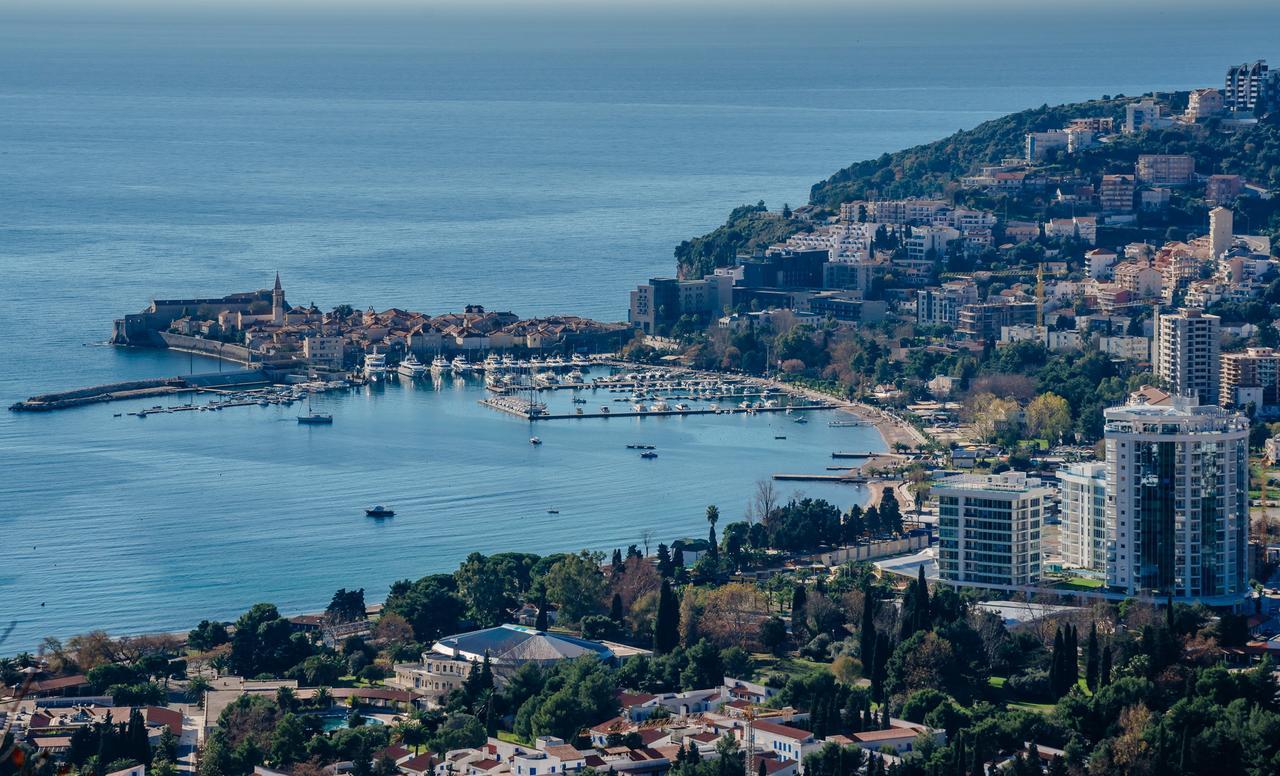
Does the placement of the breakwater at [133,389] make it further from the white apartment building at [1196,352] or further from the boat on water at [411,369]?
the white apartment building at [1196,352]

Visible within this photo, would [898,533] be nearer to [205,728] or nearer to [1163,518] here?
[1163,518]

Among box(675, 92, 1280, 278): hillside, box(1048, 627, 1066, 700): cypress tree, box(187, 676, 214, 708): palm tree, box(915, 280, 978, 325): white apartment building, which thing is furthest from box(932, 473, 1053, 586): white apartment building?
box(675, 92, 1280, 278): hillside

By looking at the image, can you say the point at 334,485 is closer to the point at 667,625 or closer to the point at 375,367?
the point at 375,367

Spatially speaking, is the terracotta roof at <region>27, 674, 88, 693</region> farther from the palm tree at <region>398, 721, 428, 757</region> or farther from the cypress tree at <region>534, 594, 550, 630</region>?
the cypress tree at <region>534, 594, 550, 630</region>

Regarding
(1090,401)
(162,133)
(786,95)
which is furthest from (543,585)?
(786,95)

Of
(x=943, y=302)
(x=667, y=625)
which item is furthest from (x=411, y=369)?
(x=667, y=625)

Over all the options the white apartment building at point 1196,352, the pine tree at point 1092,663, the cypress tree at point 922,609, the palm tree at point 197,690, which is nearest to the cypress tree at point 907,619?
the cypress tree at point 922,609

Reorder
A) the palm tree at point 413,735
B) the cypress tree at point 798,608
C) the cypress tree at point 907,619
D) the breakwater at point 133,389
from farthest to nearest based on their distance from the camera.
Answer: the breakwater at point 133,389 → the cypress tree at point 798,608 → the cypress tree at point 907,619 → the palm tree at point 413,735
